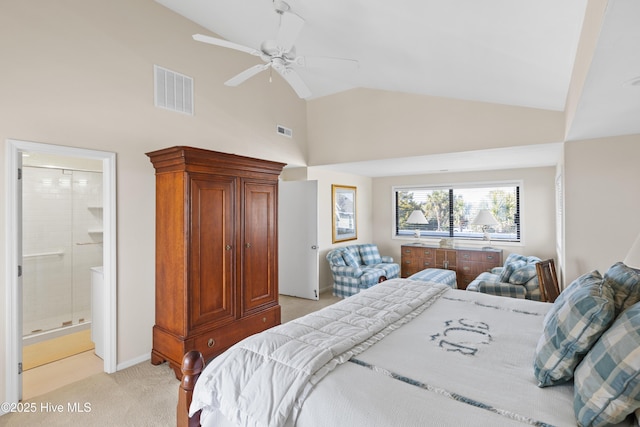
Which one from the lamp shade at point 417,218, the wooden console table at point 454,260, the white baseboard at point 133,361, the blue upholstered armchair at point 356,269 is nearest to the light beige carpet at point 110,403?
the white baseboard at point 133,361

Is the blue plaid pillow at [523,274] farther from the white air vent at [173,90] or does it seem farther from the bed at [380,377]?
the white air vent at [173,90]

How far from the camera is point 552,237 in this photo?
504cm

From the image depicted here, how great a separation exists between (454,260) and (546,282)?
2151mm

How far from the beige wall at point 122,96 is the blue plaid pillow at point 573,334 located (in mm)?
3209

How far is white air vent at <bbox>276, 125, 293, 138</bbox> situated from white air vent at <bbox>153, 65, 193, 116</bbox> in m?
1.44

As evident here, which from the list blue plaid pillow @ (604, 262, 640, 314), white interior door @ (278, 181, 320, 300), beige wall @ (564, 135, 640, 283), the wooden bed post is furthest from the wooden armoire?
beige wall @ (564, 135, 640, 283)

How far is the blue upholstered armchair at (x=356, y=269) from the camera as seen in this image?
4883 mm

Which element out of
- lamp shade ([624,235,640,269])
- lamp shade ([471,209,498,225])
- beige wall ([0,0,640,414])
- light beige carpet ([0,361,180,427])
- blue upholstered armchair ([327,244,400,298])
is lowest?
light beige carpet ([0,361,180,427])

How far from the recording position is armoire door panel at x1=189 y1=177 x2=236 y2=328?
9.33 ft

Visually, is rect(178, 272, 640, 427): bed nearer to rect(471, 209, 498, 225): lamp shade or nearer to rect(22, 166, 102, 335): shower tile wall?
rect(22, 166, 102, 335): shower tile wall

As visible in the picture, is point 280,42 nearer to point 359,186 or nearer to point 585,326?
point 585,326

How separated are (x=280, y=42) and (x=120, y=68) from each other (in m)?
1.69

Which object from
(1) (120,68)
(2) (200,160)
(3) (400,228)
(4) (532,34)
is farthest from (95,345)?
(3) (400,228)

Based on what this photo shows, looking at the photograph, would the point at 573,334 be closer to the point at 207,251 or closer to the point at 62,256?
the point at 207,251
